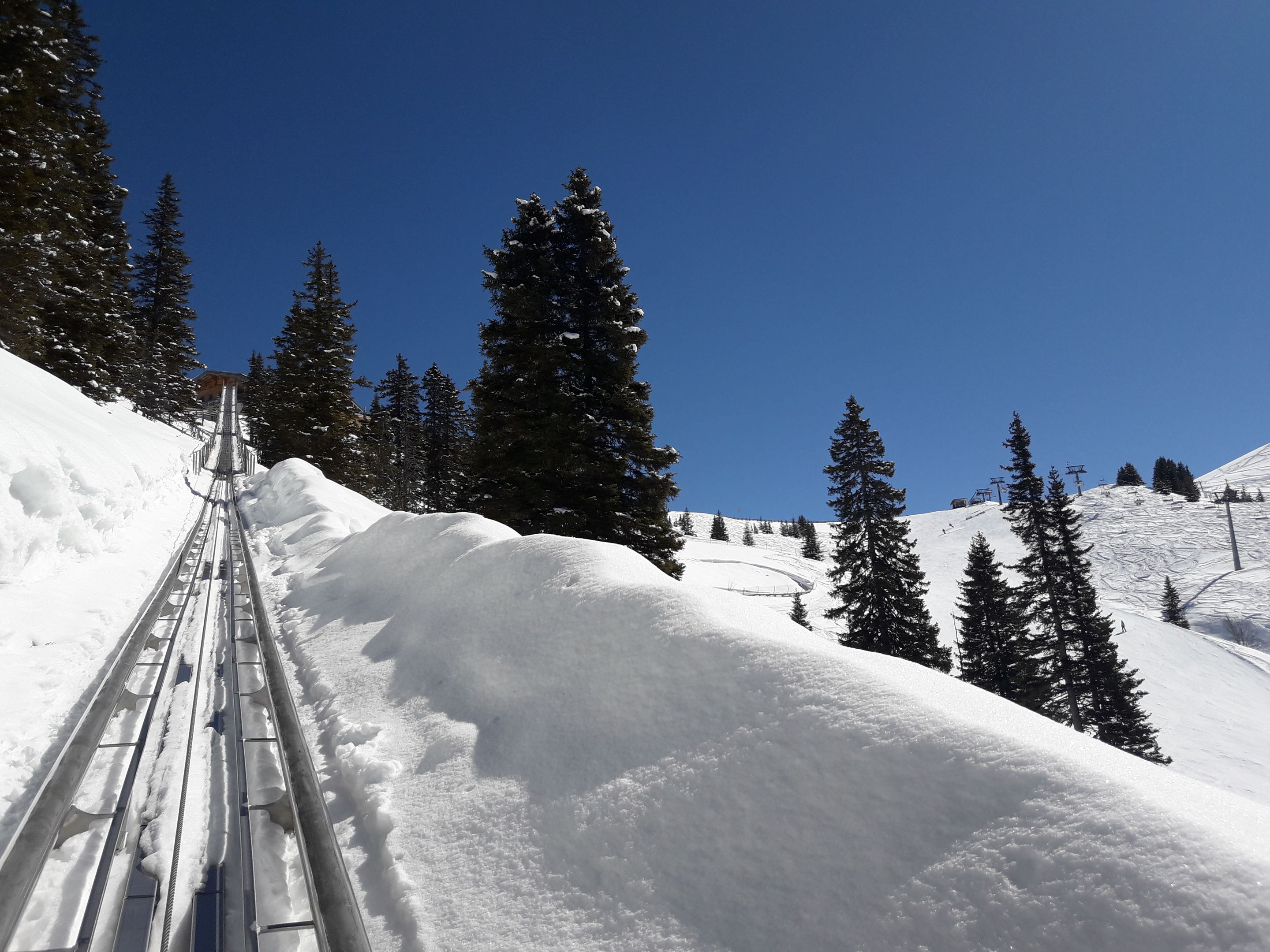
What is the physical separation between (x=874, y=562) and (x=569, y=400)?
16212 millimetres

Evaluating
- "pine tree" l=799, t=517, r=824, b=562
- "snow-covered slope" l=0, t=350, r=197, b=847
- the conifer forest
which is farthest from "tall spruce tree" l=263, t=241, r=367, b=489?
"pine tree" l=799, t=517, r=824, b=562

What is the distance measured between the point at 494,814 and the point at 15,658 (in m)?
4.86

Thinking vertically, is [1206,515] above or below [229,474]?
below

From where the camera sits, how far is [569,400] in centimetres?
1429

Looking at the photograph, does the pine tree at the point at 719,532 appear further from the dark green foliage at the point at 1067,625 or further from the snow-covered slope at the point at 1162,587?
the dark green foliage at the point at 1067,625

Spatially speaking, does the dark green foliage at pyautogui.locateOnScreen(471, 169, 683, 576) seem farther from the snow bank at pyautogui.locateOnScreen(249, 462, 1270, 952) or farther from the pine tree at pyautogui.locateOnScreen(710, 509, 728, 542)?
the pine tree at pyautogui.locateOnScreen(710, 509, 728, 542)

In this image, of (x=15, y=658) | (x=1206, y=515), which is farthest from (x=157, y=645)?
(x=1206, y=515)

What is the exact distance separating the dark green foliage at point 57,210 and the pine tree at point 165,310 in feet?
36.7

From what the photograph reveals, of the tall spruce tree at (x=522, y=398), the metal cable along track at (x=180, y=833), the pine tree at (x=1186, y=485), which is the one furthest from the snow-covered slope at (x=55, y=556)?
the pine tree at (x=1186, y=485)

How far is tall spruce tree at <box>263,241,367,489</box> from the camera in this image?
1309 inches

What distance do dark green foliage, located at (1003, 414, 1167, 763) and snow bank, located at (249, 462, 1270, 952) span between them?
27445mm

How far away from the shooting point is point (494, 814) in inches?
134

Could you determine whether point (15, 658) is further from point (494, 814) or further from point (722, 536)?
point (722, 536)

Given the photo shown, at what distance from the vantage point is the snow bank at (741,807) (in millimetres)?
2041
